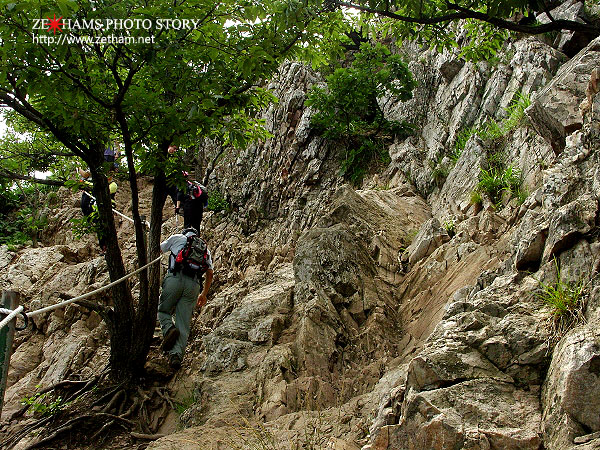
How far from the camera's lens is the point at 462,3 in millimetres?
5609

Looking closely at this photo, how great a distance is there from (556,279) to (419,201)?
589cm

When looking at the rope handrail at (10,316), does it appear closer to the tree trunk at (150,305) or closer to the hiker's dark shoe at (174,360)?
the tree trunk at (150,305)

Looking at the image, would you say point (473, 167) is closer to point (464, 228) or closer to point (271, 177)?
point (464, 228)

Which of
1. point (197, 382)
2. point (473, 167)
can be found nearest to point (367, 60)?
point (473, 167)

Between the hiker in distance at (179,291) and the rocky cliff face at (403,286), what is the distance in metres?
0.56

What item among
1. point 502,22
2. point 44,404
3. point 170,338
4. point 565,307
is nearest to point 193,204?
point 170,338

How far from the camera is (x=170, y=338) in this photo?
7148mm

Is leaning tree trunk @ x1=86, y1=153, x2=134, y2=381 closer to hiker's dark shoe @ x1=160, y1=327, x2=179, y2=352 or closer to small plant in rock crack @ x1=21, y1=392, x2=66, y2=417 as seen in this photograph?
hiker's dark shoe @ x1=160, y1=327, x2=179, y2=352

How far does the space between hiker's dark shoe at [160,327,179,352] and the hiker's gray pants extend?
69 millimetres

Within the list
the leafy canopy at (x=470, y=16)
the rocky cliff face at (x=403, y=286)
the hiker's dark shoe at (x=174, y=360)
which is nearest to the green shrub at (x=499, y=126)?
the rocky cliff face at (x=403, y=286)

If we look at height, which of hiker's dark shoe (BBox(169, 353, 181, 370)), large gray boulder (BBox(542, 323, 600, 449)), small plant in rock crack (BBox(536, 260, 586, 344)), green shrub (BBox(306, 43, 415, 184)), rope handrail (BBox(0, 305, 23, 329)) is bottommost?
large gray boulder (BBox(542, 323, 600, 449))

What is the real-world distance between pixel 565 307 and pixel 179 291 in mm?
5558

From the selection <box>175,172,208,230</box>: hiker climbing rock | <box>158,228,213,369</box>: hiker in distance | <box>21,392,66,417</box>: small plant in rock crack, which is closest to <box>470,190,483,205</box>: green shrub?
<box>158,228,213,369</box>: hiker in distance

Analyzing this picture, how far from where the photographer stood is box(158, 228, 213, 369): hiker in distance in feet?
23.5
